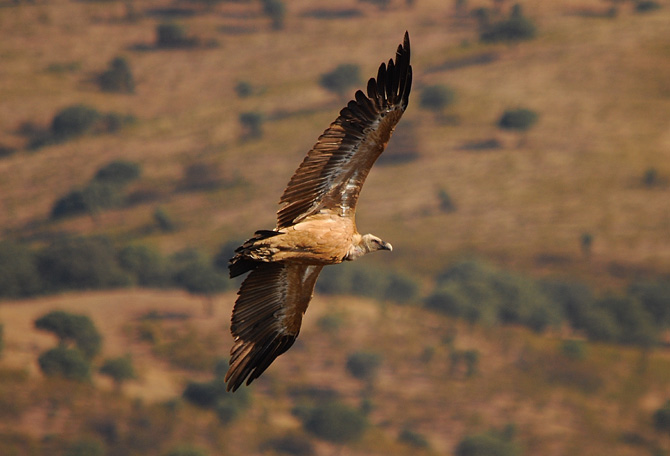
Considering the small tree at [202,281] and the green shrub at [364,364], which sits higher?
the small tree at [202,281]

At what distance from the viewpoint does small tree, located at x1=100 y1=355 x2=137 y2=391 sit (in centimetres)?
8388

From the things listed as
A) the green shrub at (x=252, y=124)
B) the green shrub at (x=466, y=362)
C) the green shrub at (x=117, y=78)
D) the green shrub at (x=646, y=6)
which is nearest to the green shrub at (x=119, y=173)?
the green shrub at (x=252, y=124)

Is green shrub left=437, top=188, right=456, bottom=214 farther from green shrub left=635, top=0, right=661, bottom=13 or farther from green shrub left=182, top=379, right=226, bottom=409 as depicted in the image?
green shrub left=635, top=0, right=661, bottom=13

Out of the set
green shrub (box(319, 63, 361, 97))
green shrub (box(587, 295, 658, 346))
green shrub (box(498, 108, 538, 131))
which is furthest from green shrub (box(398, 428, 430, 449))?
green shrub (box(319, 63, 361, 97))

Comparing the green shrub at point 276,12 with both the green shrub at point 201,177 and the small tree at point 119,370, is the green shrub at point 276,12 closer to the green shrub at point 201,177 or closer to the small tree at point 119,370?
the green shrub at point 201,177

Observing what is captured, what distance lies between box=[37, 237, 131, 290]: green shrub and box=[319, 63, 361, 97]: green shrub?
129 feet

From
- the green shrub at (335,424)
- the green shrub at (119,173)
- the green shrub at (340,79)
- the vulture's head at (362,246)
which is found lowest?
the green shrub at (335,424)

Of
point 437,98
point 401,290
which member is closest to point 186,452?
point 401,290

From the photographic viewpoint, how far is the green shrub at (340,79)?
4980 inches

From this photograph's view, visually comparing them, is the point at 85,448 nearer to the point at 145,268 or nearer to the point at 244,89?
the point at 145,268

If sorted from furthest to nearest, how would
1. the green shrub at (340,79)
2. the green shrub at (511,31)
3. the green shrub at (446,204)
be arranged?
1. the green shrub at (511,31)
2. the green shrub at (340,79)
3. the green shrub at (446,204)

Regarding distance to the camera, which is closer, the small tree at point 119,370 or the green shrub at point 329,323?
the small tree at point 119,370

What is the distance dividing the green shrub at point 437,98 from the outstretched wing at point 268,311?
101593 mm

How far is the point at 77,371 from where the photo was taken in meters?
82.3
